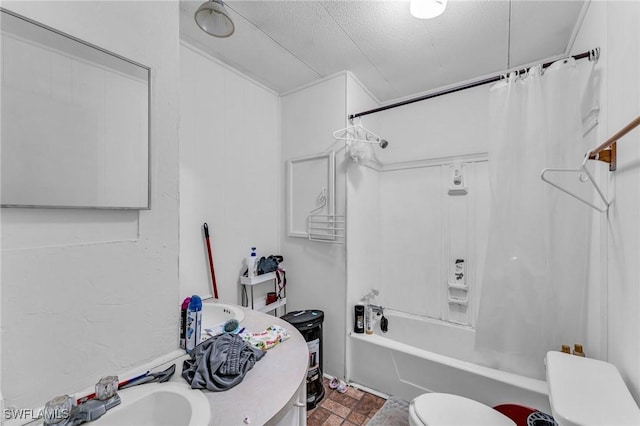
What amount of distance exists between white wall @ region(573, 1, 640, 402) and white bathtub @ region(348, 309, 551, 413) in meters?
0.56

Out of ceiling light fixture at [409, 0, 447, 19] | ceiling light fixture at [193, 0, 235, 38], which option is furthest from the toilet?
ceiling light fixture at [193, 0, 235, 38]

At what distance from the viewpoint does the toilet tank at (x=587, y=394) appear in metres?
0.72

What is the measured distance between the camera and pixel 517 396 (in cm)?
143

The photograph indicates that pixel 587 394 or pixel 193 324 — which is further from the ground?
pixel 193 324

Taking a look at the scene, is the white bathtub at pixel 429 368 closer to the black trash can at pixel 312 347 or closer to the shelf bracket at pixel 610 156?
the black trash can at pixel 312 347

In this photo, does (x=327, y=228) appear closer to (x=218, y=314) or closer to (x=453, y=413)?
(x=218, y=314)

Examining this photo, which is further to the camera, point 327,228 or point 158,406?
point 327,228

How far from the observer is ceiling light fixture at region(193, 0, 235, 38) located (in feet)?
3.99

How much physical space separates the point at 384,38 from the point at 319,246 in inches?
63.2

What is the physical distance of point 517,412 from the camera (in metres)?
1.35

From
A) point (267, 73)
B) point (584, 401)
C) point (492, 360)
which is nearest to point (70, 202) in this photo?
point (584, 401)

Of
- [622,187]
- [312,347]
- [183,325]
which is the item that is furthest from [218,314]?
[622,187]

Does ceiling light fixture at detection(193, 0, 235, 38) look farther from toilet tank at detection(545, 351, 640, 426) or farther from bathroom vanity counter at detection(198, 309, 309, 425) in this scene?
toilet tank at detection(545, 351, 640, 426)

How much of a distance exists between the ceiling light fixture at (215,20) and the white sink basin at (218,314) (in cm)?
148
